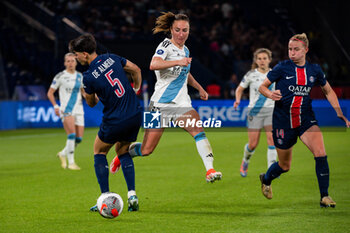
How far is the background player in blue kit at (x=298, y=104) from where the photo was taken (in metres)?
7.57

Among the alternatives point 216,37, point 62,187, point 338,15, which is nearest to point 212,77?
point 216,37

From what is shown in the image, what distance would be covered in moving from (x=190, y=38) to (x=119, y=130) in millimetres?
20349

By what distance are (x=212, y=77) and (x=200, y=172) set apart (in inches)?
610

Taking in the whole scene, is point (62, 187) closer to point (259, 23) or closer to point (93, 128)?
point (93, 128)

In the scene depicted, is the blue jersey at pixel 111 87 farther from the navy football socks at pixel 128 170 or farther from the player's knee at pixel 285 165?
the player's knee at pixel 285 165

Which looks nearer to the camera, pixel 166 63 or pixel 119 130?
pixel 119 130

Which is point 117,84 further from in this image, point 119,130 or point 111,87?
point 119,130

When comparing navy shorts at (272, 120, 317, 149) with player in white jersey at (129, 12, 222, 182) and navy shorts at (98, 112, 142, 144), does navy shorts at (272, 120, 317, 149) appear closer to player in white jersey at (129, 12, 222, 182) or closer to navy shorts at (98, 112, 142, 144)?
player in white jersey at (129, 12, 222, 182)

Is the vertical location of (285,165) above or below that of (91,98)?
below

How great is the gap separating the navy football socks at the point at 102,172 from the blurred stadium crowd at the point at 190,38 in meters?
17.7

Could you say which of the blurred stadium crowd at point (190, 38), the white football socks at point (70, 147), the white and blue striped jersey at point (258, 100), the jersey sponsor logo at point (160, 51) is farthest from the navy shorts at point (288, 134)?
the blurred stadium crowd at point (190, 38)

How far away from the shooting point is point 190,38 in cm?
2714

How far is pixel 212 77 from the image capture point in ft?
88.1

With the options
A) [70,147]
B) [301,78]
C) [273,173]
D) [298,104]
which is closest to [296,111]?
[298,104]
